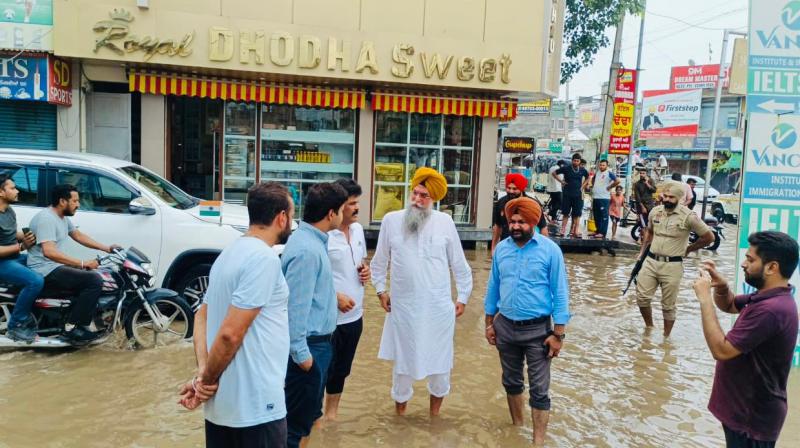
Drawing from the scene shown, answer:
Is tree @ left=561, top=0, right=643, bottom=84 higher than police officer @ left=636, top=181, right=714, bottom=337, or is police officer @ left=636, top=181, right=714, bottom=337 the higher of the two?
tree @ left=561, top=0, right=643, bottom=84

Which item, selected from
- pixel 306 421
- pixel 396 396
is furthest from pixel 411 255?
pixel 306 421

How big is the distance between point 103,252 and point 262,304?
4814 mm

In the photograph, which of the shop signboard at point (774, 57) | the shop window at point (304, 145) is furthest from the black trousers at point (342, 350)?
the shop window at point (304, 145)

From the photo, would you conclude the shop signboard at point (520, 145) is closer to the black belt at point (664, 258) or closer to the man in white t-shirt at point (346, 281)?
the black belt at point (664, 258)

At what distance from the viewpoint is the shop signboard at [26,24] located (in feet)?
34.7

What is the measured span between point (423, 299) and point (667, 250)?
12.7ft

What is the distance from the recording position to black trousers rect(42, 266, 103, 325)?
5.98 meters

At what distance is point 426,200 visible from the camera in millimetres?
4863

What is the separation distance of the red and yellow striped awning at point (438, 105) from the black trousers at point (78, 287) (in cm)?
781

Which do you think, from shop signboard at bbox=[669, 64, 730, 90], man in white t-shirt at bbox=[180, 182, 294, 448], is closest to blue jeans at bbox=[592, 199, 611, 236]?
A: man in white t-shirt at bbox=[180, 182, 294, 448]

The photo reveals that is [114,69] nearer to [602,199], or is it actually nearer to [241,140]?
[241,140]

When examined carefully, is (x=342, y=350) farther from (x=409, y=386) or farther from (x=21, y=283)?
(x=21, y=283)

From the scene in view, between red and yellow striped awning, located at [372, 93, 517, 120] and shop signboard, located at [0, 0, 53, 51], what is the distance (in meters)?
5.74

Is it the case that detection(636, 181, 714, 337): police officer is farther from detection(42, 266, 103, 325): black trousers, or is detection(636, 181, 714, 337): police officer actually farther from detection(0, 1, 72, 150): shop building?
detection(0, 1, 72, 150): shop building
